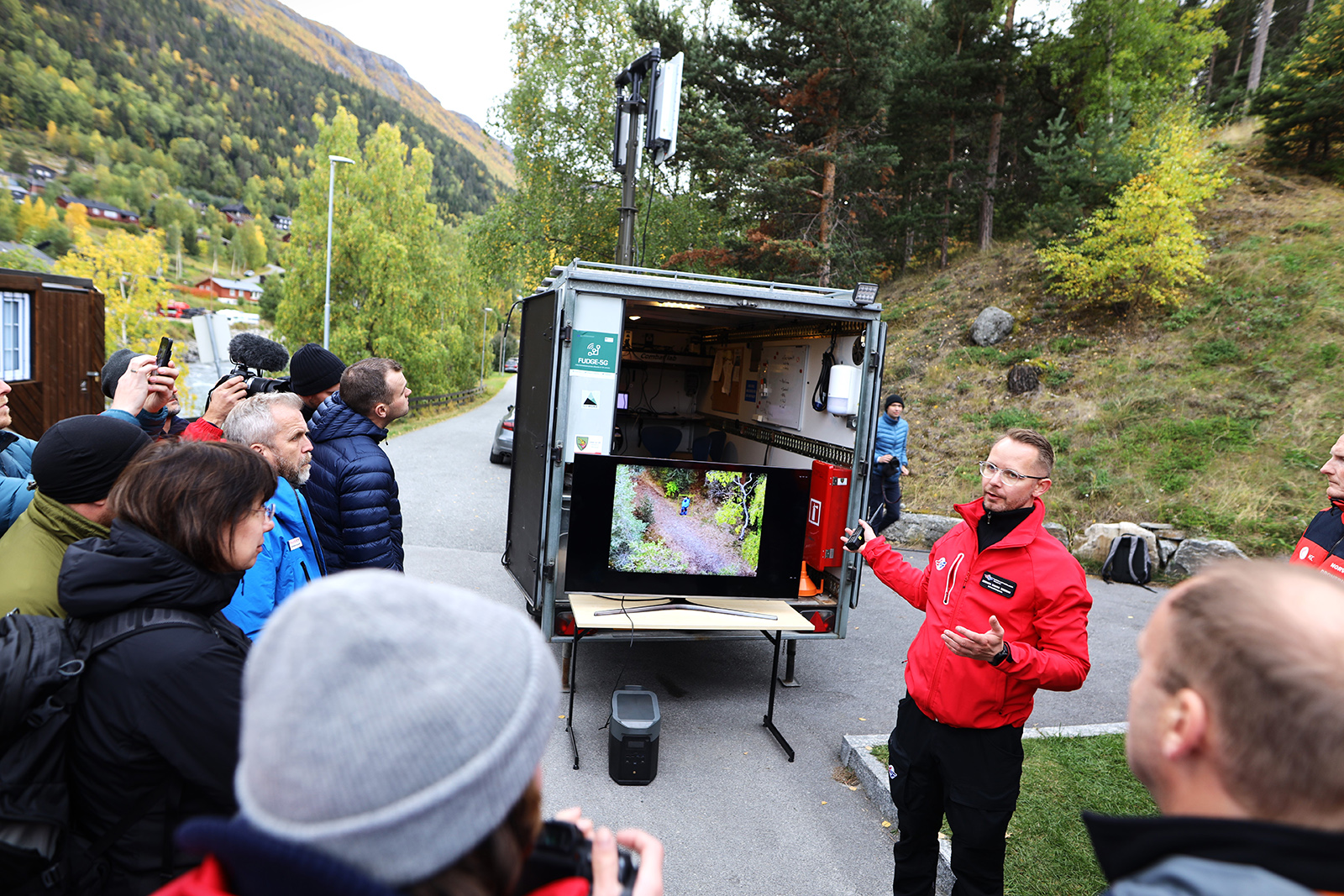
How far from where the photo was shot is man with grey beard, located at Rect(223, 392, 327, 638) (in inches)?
98.4

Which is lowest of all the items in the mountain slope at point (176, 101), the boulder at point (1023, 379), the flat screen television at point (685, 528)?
the flat screen television at point (685, 528)

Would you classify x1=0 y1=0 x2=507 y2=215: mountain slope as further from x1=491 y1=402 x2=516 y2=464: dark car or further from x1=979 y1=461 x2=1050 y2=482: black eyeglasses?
x1=979 y1=461 x2=1050 y2=482: black eyeglasses

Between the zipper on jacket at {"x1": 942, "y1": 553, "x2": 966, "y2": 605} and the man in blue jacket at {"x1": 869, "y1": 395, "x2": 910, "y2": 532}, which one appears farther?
the man in blue jacket at {"x1": 869, "y1": 395, "x2": 910, "y2": 532}

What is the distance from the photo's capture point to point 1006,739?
260cm

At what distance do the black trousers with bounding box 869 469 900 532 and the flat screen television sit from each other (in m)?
5.00

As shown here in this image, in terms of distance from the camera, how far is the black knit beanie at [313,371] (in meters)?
4.21

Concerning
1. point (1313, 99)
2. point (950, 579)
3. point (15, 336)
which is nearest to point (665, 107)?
point (950, 579)

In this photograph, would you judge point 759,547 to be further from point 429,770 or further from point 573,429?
point 429,770

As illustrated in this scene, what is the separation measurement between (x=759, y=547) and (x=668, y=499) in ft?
2.36

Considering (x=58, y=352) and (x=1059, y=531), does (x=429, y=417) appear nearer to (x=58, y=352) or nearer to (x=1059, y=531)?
(x=58, y=352)

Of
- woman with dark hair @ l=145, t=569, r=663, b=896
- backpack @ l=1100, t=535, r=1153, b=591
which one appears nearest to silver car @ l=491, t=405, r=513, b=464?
backpack @ l=1100, t=535, r=1153, b=591

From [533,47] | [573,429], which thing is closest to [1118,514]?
[573,429]

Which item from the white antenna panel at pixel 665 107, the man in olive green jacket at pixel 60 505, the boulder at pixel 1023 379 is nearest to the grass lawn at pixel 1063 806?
the man in olive green jacket at pixel 60 505

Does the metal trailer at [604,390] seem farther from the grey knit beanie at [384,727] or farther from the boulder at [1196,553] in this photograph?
the boulder at [1196,553]
